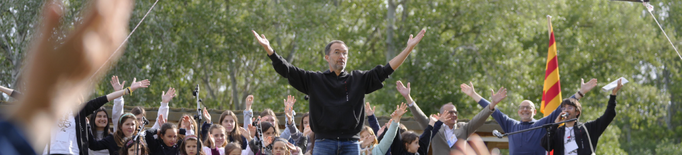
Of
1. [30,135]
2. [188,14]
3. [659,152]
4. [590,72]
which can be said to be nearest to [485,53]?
[590,72]

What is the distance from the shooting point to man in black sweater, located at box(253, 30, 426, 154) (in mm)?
3586

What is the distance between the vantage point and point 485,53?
19.8 meters

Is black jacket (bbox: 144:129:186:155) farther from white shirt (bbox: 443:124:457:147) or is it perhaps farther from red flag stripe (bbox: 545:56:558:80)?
red flag stripe (bbox: 545:56:558:80)

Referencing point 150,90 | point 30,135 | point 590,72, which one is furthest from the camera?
point 590,72

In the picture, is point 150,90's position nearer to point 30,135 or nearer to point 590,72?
point 590,72

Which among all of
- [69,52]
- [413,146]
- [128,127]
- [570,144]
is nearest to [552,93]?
[570,144]

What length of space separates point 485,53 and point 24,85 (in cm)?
1939

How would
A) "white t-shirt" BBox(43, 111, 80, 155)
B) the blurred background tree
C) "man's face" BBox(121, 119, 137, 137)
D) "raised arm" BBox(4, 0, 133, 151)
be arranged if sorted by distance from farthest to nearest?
the blurred background tree → "man's face" BBox(121, 119, 137, 137) → "white t-shirt" BBox(43, 111, 80, 155) → "raised arm" BBox(4, 0, 133, 151)

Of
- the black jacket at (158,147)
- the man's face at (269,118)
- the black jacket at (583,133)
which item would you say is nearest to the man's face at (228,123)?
the man's face at (269,118)

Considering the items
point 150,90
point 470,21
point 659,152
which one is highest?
point 470,21

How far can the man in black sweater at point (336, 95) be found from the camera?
11.8 feet

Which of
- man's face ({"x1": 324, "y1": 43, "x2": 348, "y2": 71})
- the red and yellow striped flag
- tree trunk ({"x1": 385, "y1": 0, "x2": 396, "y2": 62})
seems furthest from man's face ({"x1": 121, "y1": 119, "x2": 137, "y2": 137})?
tree trunk ({"x1": 385, "y1": 0, "x2": 396, "y2": 62})

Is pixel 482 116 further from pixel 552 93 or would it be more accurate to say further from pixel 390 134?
pixel 552 93

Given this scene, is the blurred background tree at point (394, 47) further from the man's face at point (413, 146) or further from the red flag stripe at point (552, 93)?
the man's face at point (413, 146)
